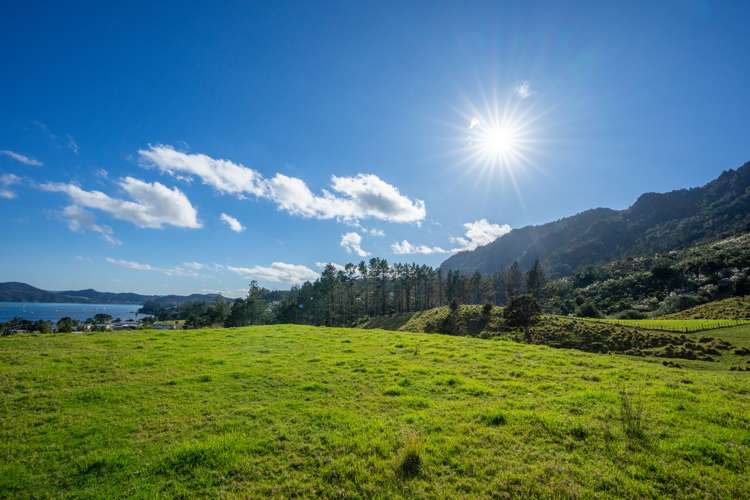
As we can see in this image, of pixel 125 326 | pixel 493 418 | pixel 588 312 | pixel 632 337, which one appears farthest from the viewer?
pixel 125 326

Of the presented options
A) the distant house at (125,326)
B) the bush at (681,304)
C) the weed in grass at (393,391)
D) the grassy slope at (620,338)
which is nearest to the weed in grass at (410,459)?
the weed in grass at (393,391)

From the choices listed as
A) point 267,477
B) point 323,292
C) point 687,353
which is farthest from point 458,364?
point 323,292

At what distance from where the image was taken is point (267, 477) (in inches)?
270

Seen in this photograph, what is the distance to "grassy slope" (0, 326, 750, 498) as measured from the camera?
659 centimetres

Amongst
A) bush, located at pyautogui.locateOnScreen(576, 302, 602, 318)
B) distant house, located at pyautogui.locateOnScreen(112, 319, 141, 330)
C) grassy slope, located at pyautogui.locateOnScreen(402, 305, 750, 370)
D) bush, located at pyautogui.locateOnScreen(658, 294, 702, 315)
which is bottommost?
distant house, located at pyautogui.locateOnScreen(112, 319, 141, 330)

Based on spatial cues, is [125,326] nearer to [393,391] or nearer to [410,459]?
[393,391]

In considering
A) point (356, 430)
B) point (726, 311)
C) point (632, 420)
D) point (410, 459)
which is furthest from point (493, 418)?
point (726, 311)

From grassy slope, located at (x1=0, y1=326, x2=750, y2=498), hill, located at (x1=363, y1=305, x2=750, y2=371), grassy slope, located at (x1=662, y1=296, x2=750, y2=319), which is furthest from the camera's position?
grassy slope, located at (x1=662, y1=296, x2=750, y2=319)

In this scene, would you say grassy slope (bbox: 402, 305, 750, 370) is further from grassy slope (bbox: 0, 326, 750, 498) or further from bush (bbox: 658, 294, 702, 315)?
bush (bbox: 658, 294, 702, 315)

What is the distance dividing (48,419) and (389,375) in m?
12.7

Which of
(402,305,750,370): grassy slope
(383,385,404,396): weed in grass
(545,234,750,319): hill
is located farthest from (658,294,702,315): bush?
(383,385,404,396): weed in grass

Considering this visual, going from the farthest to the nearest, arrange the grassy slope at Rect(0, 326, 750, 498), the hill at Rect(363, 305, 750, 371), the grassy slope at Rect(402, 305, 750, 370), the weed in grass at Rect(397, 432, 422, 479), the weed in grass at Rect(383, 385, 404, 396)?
the grassy slope at Rect(402, 305, 750, 370), the hill at Rect(363, 305, 750, 371), the weed in grass at Rect(383, 385, 404, 396), the weed in grass at Rect(397, 432, 422, 479), the grassy slope at Rect(0, 326, 750, 498)

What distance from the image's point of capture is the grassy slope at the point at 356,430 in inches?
260

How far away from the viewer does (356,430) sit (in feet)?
28.9
